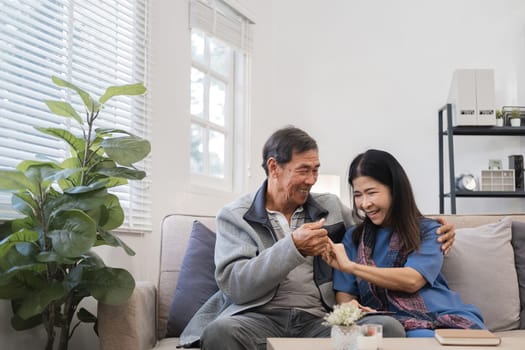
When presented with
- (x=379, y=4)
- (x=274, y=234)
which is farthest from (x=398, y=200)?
(x=379, y=4)

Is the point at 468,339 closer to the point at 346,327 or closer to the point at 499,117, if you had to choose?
the point at 346,327

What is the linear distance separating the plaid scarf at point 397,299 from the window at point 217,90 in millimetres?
1608

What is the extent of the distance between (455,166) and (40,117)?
132 inches

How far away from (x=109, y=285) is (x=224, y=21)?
2.33 m

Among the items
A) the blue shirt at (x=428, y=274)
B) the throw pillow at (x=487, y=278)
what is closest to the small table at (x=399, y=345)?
the blue shirt at (x=428, y=274)

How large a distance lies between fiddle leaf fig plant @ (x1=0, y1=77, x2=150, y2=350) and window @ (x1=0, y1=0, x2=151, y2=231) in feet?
0.59

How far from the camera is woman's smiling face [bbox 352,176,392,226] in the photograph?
2248 mm

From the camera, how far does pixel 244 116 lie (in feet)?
14.0

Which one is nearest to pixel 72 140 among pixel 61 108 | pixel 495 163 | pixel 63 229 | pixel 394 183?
pixel 61 108

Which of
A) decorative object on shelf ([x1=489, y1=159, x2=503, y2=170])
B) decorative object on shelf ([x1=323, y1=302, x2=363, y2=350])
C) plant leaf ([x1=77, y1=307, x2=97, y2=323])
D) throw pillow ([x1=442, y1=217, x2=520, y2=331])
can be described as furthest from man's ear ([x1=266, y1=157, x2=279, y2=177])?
decorative object on shelf ([x1=489, y1=159, x2=503, y2=170])

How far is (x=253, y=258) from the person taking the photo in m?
2.19

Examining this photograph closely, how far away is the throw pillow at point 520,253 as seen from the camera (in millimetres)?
2533

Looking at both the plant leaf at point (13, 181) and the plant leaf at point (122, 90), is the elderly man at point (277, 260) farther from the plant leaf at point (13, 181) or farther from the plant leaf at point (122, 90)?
the plant leaf at point (13, 181)

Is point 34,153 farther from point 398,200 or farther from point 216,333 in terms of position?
point 398,200
